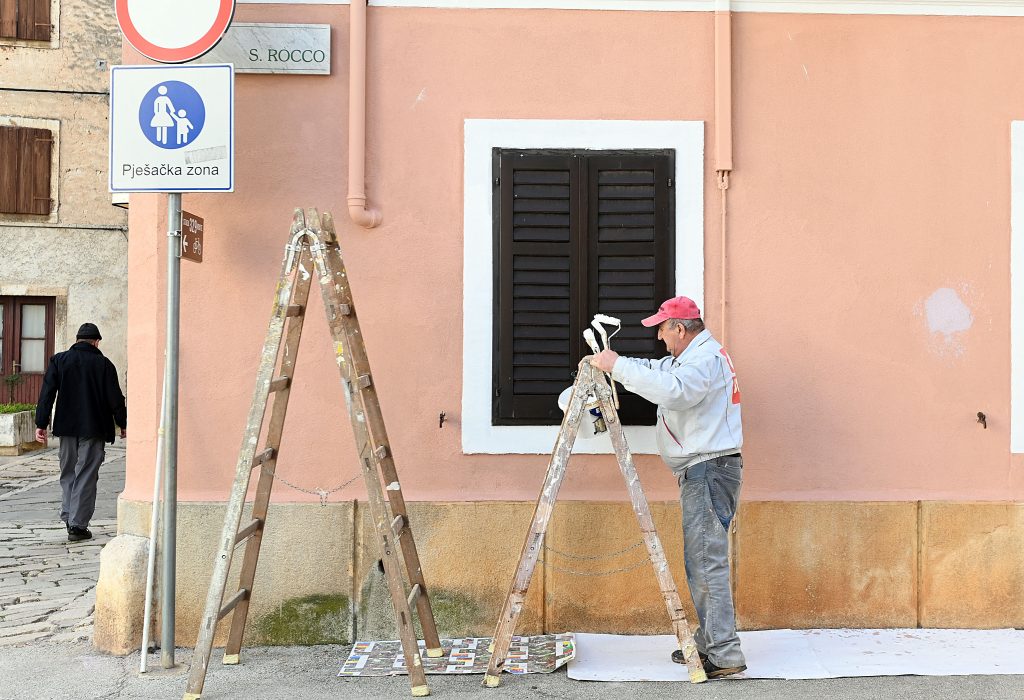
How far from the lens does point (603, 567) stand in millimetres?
5277

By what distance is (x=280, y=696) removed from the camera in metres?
4.45

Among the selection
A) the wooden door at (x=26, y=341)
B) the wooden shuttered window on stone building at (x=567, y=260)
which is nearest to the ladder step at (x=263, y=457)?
the wooden shuttered window on stone building at (x=567, y=260)

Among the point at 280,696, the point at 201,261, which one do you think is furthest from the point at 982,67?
the point at 280,696

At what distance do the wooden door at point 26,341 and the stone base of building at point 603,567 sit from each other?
580 inches

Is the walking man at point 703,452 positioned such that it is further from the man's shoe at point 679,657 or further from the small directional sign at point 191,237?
the small directional sign at point 191,237

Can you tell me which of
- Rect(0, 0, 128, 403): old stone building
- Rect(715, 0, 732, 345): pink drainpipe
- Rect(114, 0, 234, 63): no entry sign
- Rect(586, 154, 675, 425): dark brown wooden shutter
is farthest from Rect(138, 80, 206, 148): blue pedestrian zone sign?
Rect(0, 0, 128, 403): old stone building

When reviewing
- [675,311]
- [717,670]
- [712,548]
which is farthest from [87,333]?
[717,670]

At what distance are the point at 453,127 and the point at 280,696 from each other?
117 inches

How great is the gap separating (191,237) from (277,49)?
1.13 meters

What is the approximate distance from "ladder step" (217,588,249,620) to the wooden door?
15214 mm

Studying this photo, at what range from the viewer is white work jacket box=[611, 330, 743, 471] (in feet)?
14.8

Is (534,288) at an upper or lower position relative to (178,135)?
lower

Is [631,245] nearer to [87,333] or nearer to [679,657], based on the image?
[679,657]

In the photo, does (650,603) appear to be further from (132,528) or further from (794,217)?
(132,528)
